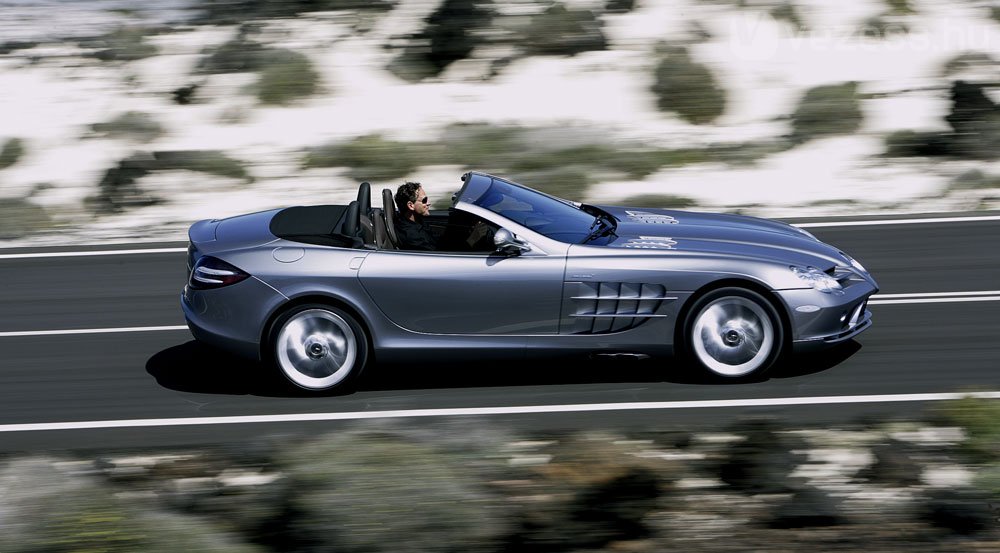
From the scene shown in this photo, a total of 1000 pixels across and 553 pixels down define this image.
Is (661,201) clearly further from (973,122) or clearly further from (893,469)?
(893,469)

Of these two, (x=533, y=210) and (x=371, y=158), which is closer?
(x=533, y=210)

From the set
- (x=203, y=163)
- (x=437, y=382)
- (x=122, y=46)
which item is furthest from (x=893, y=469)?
(x=122, y=46)

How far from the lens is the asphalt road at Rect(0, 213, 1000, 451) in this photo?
28.1ft

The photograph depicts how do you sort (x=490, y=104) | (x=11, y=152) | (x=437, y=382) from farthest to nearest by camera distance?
(x=490, y=104)
(x=11, y=152)
(x=437, y=382)

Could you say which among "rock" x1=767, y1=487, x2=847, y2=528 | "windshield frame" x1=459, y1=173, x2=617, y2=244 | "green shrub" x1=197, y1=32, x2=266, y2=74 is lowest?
"rock" x1=767, y1=487, x2=847, y2=528

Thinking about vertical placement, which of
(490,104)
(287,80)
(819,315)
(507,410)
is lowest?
(507,410)

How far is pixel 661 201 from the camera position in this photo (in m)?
15.5

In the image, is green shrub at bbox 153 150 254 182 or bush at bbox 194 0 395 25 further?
bush at bbox 194 0 395 25

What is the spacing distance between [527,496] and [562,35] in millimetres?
15728

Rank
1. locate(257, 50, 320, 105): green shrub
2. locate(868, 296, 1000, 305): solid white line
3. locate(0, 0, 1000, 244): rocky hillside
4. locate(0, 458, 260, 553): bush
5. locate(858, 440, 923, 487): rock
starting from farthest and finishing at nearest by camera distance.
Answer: locate(257, 50, 320, 105): green shrub
locate(0, 0, 1000, 244): rocky hillside
locate(868, 296, 1000, 305): solid white line
locate(858, 440, 923, 487): rock
locate(0, 458, 260, 553): bush

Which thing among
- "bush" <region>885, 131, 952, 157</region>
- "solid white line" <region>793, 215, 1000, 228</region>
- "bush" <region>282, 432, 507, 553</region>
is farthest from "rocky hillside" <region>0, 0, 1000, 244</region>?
"bush" <region>282, 432, 507, 553</region>

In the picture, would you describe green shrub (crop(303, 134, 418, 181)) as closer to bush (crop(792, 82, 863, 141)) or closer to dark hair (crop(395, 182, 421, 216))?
bush (crop(792, 82, 863, 141))

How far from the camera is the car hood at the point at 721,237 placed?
890 centimetres

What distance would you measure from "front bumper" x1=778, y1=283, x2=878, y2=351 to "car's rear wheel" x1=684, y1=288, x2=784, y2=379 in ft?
0.39
